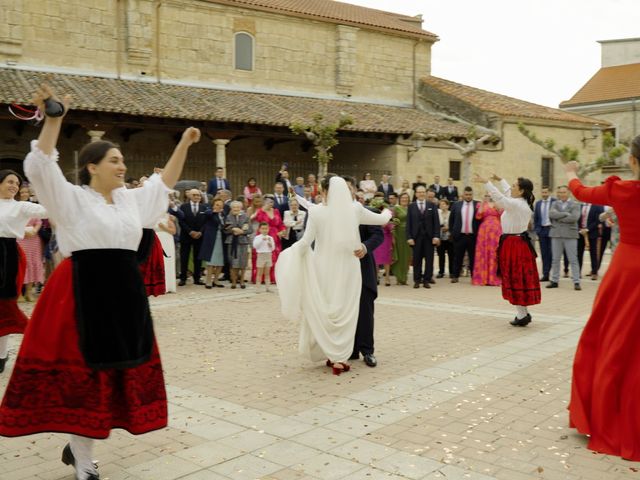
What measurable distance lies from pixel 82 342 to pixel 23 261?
3.35 m

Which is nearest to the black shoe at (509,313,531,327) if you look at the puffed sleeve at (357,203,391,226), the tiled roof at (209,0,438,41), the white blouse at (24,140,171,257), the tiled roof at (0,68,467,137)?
the puffed sleeve at (357,203,391,226)

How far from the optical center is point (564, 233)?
1391 cm

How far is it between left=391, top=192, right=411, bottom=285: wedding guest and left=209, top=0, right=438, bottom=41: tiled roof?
15.6m

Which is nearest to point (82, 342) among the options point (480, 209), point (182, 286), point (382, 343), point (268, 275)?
point (382, 343)

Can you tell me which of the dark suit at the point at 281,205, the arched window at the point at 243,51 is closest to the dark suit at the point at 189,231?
the dark suit at the point at 281,205

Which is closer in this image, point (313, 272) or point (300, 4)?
point (313, 272)

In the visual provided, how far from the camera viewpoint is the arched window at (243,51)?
2752 centimetres

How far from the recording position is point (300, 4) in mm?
30328

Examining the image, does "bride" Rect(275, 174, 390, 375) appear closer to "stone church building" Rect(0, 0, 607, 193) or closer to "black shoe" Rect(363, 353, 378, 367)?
"black shoe" Rect(363, 353, 378, 367)

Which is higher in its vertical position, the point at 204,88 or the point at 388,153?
the point at 204,88

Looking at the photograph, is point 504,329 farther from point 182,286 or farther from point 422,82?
point 422,82

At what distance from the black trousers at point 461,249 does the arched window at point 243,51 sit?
15565 millimetres

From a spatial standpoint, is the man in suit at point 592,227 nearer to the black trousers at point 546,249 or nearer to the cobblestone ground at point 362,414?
the black trousers at point 546,249

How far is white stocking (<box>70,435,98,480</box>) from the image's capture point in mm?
3906
